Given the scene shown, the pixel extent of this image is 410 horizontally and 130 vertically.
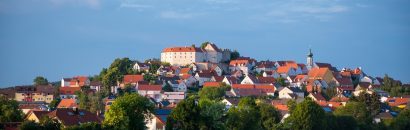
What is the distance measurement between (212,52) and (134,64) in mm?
13913

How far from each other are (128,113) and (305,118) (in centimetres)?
1829

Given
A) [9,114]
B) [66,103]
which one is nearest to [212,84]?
[66,103]

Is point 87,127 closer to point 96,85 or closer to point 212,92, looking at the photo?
point 212,92

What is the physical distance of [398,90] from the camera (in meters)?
113

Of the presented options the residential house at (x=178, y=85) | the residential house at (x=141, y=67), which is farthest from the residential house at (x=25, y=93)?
the residential house at (x=141, y=67)

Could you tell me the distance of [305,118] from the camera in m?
70.9

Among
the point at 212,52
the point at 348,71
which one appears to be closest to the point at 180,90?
the point at 212,52

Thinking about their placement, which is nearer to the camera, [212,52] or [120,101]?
[120,101]

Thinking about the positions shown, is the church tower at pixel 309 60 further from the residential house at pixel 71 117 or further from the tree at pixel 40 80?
the residential house at pixel 71 117

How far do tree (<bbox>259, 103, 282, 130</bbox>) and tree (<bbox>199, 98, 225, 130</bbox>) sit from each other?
6.71 m

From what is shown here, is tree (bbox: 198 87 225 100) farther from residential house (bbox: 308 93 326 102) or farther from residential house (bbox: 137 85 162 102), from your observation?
residential house (bbox: 308 93 326 102)

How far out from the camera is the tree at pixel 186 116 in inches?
2391

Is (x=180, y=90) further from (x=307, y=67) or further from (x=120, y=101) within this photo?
(x=120, y=101)

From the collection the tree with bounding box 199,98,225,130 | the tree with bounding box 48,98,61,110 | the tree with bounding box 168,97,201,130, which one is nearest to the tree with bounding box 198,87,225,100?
the tree with bounding box 48,98,61,110
